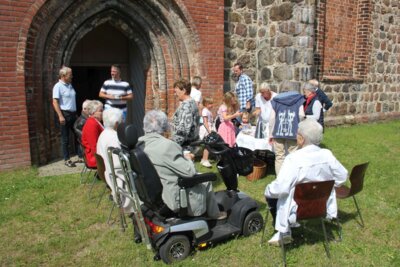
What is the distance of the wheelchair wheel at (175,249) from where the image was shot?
131 inches

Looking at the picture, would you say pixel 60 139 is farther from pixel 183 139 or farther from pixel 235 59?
pixel 235 59

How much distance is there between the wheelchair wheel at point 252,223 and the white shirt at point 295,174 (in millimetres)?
515

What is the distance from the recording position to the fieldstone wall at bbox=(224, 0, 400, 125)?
9.00 meters

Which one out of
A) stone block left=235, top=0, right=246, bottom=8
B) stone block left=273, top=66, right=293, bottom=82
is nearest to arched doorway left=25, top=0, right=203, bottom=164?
stone block left=235, top=0, right=246, bottom=8

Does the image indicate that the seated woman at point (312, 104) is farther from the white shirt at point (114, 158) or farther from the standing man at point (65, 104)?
the standing man at point (65, 104)

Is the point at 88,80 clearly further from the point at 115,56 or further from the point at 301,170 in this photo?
the point at 301,170

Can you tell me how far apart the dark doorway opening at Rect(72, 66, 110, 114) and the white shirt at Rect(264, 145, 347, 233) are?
26.0 feet

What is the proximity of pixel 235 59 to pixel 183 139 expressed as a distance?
5087 millimetres

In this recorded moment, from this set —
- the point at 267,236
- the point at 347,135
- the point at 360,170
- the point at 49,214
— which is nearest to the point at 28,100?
the point at 49,214

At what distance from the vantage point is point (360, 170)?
3.95m

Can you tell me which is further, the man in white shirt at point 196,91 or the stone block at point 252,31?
the stone block at point 252,31

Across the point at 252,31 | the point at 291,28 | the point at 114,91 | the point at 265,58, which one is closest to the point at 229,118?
the point at 114,91

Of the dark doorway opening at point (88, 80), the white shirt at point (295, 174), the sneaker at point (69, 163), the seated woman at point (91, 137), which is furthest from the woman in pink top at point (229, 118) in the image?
the dark doorway opening at point (88, 80)

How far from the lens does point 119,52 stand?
30.6ft
